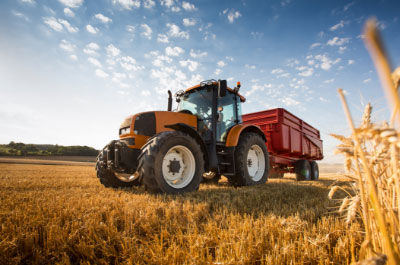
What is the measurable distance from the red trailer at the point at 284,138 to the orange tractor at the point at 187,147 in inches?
47.8

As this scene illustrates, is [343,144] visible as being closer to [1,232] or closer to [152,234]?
[152,234]

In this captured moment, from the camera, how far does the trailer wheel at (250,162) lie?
15.9ft

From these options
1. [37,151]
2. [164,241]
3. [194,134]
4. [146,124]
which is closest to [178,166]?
[194,134]

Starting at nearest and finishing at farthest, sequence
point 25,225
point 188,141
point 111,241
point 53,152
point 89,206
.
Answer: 1. point 111,241
2. point 25,225
3. point 89,206
4. point 188,141
5. point 53,152

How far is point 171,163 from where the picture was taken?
3.73 m

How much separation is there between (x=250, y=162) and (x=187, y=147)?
232 centimetres

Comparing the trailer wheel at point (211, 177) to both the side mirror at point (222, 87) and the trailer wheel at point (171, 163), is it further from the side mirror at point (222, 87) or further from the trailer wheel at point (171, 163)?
the side mirror at point (222, 87)

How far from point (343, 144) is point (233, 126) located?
422 cm

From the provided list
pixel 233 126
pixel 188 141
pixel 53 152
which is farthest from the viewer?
pixel 53 152

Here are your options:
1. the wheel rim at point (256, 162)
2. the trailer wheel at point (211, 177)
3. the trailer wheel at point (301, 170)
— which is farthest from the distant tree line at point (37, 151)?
the wheel rim at point (256, 162)

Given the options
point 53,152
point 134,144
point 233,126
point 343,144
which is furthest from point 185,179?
point 53,152

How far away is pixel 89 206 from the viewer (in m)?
2.60

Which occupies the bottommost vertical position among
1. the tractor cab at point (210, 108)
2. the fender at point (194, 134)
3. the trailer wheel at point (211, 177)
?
the trailer wheel at point (211, 177)

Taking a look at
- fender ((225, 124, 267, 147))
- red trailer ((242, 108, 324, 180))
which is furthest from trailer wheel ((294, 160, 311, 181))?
fender ((225, 124, 267, 147))
